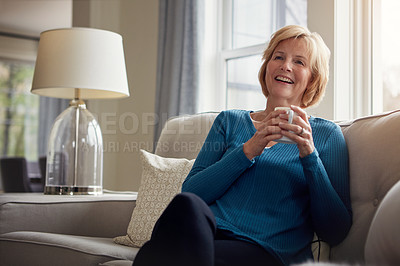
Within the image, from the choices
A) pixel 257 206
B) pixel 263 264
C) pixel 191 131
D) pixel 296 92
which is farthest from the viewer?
pixel 191 131

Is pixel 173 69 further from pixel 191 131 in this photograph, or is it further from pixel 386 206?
pixel 386 206

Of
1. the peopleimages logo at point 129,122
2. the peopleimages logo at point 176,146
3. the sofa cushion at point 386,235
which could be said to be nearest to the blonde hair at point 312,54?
the peopleimages logo at point 176,146

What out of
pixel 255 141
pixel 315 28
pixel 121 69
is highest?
pixel 315 28

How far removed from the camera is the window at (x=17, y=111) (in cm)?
886

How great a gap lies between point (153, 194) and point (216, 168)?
16.9 inches

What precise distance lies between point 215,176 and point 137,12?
9.38 feet

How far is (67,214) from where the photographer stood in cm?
223

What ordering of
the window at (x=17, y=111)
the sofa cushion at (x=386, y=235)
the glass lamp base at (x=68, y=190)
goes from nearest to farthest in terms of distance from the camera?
the sofa cushion at (x=386, y=235), the glass lamp base at (x=68, y=190), the window at (x=17, y=111)

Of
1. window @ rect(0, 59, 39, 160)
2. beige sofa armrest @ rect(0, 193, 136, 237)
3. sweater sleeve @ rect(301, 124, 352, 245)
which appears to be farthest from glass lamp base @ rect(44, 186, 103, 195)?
window @ rect(0, 59, 39, 160)

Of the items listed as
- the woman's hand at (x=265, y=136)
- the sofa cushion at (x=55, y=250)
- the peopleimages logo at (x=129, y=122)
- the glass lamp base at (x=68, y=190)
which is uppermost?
the peopleimages logo at (x=129, y=122)

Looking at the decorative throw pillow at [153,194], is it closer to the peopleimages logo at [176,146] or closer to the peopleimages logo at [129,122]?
the peopleimages logo at [176,146]

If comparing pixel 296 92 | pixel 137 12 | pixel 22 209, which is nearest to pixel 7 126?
pixel 137 12

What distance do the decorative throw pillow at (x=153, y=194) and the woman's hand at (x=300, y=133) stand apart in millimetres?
578

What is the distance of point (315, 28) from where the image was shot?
2684 mm
